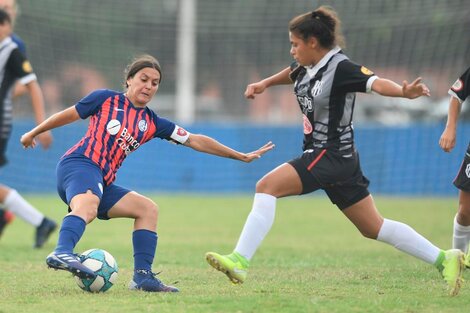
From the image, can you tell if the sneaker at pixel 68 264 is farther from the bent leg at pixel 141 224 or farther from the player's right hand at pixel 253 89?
the player's right hand at pixel 253 89

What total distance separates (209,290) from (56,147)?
1341 cm

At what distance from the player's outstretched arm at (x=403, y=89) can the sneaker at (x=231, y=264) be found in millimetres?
1440

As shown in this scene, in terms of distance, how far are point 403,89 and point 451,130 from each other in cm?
122

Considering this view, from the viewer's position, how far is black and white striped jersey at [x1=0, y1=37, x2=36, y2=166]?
9422 mm

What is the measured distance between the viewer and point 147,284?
6.17 m

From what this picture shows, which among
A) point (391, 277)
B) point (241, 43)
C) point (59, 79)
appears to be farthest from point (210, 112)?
point (391, 277)

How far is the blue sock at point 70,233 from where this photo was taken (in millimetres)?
5734

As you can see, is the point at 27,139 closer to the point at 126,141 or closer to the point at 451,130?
the point at 126,141

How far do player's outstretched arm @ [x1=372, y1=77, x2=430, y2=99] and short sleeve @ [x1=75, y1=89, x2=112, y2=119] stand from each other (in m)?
1.97

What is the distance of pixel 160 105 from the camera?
23922 mm

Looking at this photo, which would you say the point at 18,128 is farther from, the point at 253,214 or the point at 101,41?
the point at 253,214

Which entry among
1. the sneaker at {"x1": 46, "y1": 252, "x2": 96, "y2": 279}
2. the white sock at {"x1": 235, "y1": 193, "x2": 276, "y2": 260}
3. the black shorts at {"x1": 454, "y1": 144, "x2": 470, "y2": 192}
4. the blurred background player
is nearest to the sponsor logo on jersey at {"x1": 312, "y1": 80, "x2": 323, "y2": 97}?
the white sock at {"x1": 235, "y1": 193, "x2": 276, "y2": 260}

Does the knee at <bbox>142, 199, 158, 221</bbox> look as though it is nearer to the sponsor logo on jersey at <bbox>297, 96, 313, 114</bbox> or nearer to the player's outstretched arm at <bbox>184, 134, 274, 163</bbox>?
the player's outstretched arm at <bbox>184, 134, 274, 163</bbox>

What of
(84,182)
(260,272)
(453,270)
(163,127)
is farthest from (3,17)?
(453,270)
